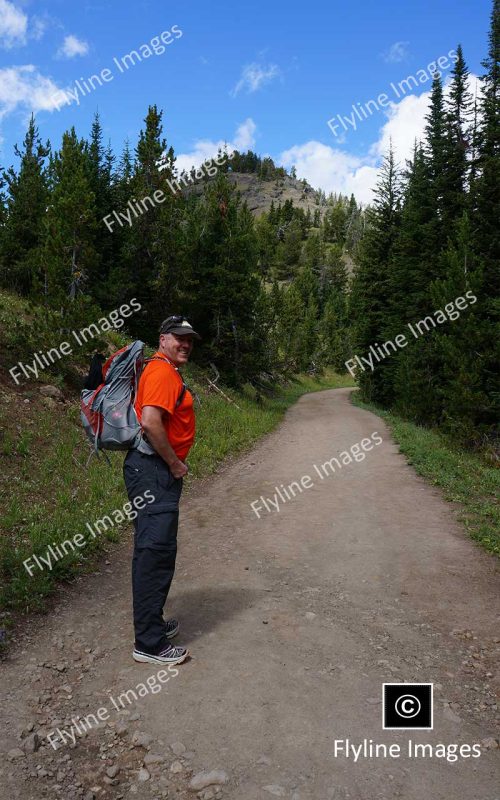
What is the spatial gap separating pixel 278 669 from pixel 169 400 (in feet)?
7.94

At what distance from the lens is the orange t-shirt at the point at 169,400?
4.30 meters

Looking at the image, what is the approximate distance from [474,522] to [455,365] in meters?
11.7

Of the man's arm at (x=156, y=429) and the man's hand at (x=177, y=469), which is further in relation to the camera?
the man's hand at (x=177, y=469)

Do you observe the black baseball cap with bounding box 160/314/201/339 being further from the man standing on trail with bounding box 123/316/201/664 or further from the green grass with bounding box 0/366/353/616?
the green grass with bounding box 0/366/353/616

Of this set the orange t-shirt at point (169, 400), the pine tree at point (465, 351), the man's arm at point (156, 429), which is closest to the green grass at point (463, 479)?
the pine tree at point (465, 351)

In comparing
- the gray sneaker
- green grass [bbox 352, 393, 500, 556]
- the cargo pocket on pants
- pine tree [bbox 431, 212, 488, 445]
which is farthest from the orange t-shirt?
pine tree [bbox 431, 212, 488, 445]

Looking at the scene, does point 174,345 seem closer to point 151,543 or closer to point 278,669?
point 151,543

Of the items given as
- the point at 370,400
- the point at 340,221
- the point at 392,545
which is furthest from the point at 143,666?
the point at 340,221

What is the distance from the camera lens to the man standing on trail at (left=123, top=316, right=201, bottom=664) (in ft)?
14.4

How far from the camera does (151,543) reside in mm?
4434

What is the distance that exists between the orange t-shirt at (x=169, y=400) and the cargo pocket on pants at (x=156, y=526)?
489mm

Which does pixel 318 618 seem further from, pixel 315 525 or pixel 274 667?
pixel 315 525

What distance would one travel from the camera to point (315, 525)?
348 inches

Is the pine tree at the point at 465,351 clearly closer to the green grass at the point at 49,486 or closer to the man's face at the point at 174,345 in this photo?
the green grass at the point at 49,486
